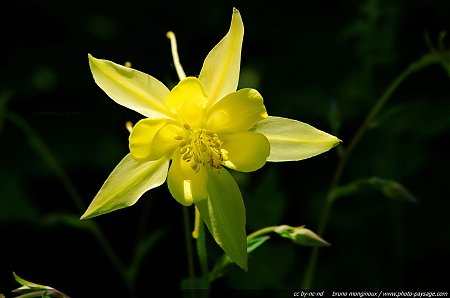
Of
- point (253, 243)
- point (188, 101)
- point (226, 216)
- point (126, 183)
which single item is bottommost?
point (253, 243)

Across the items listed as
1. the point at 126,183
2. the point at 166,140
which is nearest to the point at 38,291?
the point at 126,183

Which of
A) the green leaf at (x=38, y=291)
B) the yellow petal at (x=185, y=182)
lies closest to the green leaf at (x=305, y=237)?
the yellow petal at (x=185, y=182)

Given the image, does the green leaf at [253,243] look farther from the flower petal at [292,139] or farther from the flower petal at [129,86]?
the flower petal at [129,86]

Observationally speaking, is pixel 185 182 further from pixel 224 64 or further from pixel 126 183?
pixel 224 64

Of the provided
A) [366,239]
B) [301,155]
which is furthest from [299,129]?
[366,239]

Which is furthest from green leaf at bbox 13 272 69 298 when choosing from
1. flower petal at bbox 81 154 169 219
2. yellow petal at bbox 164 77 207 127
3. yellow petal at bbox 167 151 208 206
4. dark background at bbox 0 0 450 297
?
dark background at bbox 0 0 450 297

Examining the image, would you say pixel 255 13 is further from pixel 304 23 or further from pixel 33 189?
pixel 33 189
